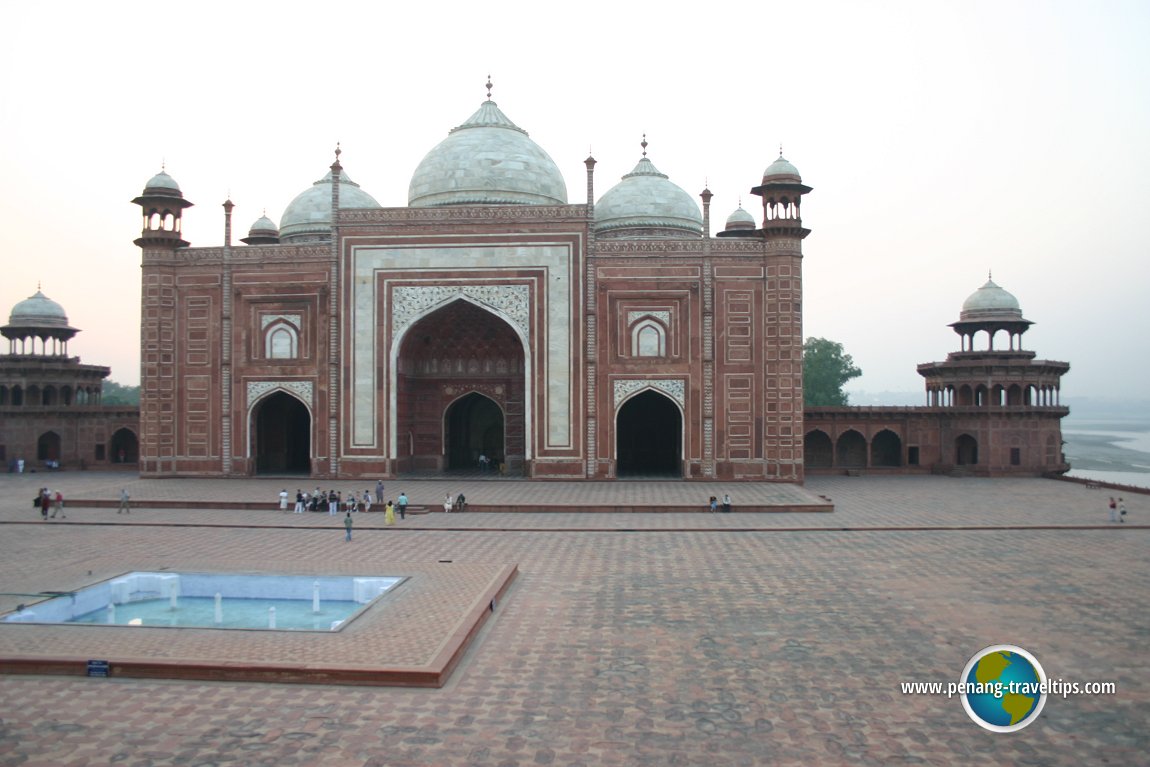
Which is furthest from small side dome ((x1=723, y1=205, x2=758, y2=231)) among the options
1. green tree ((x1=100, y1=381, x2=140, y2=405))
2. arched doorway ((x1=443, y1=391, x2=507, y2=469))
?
green tree ((x1=100, y1=381, x2=140, y2=405))

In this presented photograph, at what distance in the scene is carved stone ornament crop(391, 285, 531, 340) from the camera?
21.6m

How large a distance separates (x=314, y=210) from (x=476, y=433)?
8872 millimetres

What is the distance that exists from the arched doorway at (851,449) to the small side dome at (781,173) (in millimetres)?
8327

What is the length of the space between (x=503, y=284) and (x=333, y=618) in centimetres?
1303

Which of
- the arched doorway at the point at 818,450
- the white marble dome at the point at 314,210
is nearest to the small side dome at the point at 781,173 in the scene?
the arched doorway at the point at 818,450

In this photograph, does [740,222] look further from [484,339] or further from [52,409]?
[52,409]

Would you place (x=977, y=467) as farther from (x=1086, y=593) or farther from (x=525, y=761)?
(x=525, y=761)

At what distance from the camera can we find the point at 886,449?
85.7 ft

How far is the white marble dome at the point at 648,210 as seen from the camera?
26109 mm

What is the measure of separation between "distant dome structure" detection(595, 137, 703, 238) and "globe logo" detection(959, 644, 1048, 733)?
64.6ft

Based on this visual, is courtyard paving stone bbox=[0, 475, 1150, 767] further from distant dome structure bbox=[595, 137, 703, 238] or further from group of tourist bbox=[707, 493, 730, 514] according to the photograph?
distant dome structure bbox=[595, 137, 703, 238]

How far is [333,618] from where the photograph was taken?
9734 mm

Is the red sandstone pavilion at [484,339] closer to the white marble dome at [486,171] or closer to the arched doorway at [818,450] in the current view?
the white marble dome at [486,171]

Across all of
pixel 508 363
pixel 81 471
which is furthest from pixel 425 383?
pixel 81 471
